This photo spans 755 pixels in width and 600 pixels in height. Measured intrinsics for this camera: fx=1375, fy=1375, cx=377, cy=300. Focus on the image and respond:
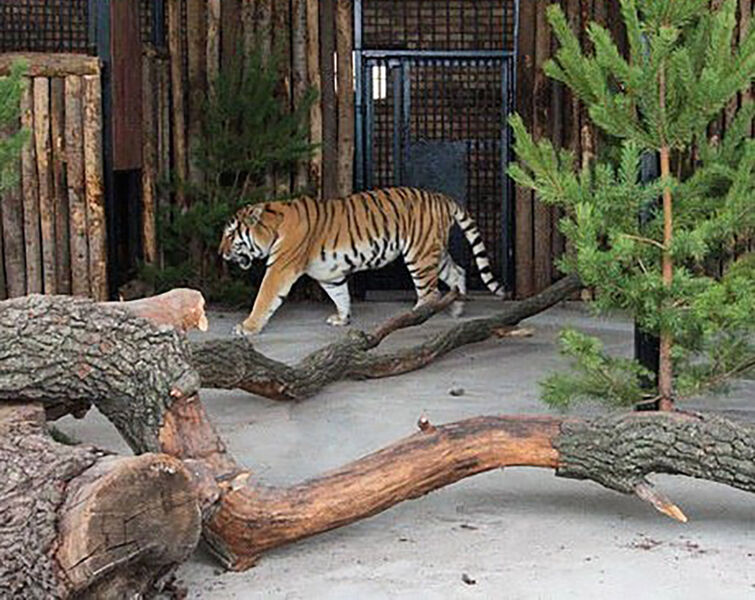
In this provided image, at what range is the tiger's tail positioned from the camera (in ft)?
30.6

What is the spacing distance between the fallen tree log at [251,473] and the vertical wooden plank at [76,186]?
4057mm

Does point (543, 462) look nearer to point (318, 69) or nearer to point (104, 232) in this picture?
point (104, 232)

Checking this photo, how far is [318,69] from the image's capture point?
31.7 ft

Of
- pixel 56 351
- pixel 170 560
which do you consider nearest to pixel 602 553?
pixel 170 560

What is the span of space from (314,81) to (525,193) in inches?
66.8

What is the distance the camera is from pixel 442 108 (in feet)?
35.4

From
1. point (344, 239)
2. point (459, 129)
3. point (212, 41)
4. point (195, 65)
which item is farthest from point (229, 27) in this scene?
point (459, 129)

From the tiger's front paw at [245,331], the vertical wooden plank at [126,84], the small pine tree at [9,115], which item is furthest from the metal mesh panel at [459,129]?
the small pine tree at [9,115]

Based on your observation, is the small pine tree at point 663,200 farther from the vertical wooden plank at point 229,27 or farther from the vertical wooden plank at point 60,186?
the vertical wooden plank at point 229,27

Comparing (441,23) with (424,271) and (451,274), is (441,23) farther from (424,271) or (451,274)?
(424,271)

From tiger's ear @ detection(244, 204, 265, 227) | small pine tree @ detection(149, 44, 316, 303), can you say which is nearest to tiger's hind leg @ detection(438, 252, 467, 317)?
small pine tree @ detection(149, 44, 316, 303)

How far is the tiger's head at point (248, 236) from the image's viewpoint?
29.1ft

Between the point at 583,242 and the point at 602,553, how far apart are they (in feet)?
3.48

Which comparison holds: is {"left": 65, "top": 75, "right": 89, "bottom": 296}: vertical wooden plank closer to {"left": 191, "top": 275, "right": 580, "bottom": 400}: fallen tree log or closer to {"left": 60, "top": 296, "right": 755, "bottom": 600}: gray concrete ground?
{"left": 191, "top": 275, "right": 580, "bottom": 400}: fallen tree log
